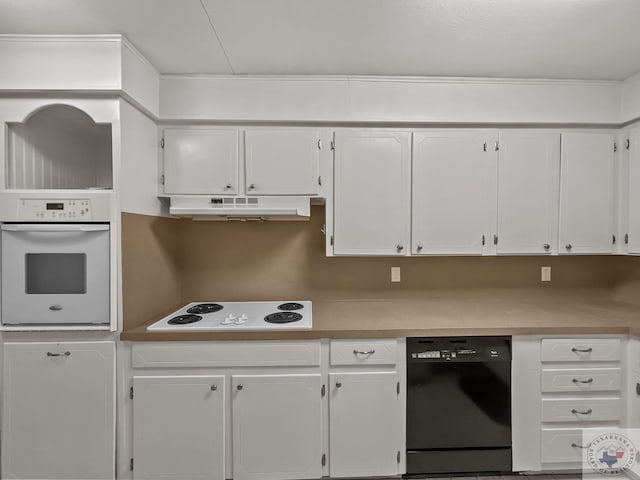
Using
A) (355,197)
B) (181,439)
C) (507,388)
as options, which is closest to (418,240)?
(355,197)

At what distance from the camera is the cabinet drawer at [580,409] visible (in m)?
1.84

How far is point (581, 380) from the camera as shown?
1843 millimetres

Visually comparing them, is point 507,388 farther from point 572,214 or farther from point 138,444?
point 138,444

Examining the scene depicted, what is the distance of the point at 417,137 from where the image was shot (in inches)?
84.8

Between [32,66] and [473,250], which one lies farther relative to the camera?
[473,250]

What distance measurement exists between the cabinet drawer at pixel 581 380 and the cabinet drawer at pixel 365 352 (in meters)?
0.88

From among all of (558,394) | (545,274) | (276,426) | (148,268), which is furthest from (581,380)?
(148,268)

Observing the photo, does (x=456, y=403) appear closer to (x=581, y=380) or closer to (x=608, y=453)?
(x=581, y=380)

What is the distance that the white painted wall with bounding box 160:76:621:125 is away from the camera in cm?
209

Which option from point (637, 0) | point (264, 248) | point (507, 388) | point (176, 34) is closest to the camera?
point (637, 0)

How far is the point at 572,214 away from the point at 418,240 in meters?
1.05

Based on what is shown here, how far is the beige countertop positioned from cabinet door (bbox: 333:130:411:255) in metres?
0.43

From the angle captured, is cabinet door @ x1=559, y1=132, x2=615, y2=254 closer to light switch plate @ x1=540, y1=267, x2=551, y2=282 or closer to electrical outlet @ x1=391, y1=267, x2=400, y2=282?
light switch plate @ x1=540, y1=267, x2=551, y2=282

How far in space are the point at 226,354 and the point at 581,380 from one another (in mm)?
1977
